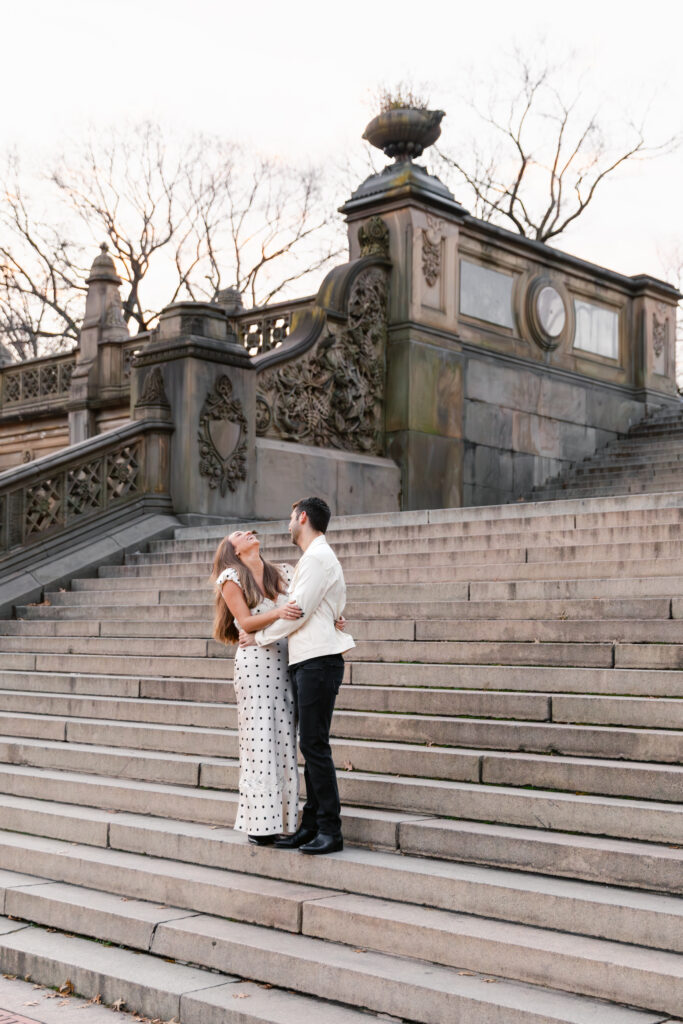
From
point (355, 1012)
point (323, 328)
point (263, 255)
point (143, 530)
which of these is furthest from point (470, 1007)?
point (263, 255)

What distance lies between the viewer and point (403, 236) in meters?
16.2

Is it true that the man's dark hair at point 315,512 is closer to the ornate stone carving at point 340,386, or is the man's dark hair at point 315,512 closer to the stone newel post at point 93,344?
the ornate stone carving at point 340,386

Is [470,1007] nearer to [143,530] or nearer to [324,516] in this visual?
[324,516]

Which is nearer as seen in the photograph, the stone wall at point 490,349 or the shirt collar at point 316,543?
the shirt collar at point 316,543

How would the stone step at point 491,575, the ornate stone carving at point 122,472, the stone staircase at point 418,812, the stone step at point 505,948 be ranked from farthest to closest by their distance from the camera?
the ornate stone carving at point 122,472
the stone step at point 491,575
the stone staircase at point 418,812
the stone step at point 505,948

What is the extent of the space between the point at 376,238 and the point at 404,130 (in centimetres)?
148

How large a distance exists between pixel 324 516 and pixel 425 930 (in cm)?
184

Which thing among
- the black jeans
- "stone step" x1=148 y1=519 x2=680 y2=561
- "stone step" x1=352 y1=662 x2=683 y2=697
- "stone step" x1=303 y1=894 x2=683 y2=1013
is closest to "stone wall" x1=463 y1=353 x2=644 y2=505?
"stone step" x1=148 y1=519 x2=680 y2=561

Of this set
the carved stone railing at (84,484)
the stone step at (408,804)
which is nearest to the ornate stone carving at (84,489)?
the carved stone railing at (84,484)

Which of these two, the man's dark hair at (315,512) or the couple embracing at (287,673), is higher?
the man's dark hair at (315,512)

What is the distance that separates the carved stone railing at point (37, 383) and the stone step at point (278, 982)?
20185 mm

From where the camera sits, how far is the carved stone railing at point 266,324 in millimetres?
17969

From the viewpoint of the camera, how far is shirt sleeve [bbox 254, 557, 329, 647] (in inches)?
215

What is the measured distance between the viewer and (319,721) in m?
5.43
